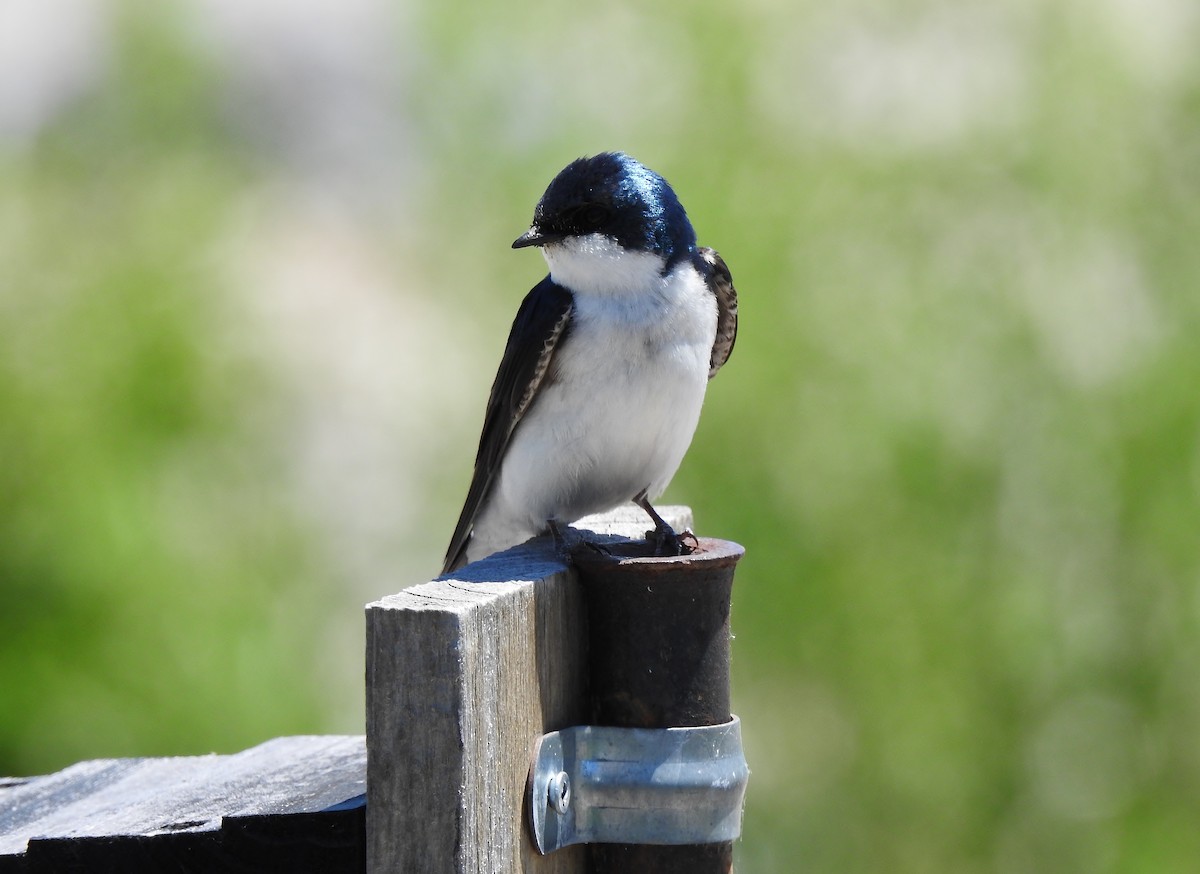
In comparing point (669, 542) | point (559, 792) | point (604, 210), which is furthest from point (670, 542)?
point (604, 210)

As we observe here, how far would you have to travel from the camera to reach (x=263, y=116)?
6.87m

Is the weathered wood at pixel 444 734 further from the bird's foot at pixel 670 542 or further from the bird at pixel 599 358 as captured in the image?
the bird at pixel 599 358

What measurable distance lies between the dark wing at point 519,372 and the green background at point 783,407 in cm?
211

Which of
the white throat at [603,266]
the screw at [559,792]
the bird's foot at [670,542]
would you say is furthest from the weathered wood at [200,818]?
the white throat at [603,266]

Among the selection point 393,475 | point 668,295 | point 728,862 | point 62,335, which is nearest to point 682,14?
point 393,475

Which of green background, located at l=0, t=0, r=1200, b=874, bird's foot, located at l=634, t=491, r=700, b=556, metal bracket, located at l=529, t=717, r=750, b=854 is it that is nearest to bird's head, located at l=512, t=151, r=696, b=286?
bird's foot, located at l=634, t=491, r=700, b=556

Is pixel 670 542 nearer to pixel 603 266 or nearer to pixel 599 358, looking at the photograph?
pixel 599 358

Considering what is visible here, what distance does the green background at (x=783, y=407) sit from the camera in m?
4.83

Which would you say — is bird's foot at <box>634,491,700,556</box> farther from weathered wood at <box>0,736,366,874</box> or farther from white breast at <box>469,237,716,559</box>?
weathered wood at <box>0,736,366,874</box>

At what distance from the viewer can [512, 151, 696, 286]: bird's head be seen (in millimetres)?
2807

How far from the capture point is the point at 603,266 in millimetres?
2803

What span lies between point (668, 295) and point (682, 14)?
3.20 meters

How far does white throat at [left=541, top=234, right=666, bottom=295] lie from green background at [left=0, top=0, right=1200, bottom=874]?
2225 mm

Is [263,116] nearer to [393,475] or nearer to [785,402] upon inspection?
[393,475]
